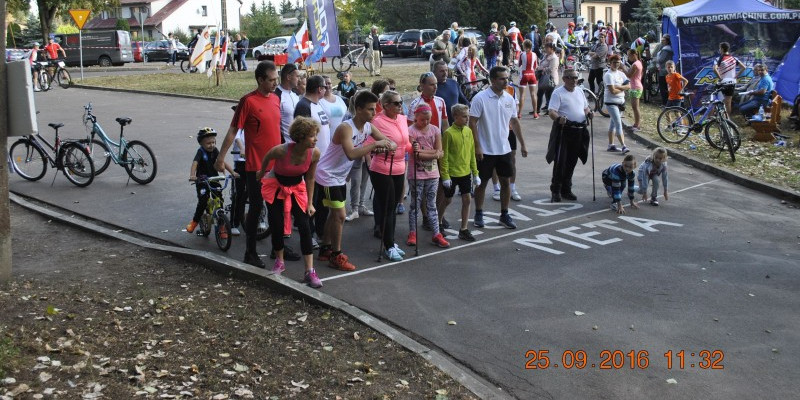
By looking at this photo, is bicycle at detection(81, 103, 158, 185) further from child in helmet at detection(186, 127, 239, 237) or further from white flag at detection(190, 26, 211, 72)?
white flag at detection(190, 26, 211, 72)

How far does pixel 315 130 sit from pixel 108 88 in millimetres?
24352

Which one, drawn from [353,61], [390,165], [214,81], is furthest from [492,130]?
[353,61]

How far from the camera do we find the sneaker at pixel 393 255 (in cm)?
895

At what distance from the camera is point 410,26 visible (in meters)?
61.8

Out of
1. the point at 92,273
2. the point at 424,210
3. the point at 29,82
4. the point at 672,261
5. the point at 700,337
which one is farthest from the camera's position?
the point at 424,210

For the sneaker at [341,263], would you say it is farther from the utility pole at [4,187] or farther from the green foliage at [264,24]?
the green foliage at [264,24]

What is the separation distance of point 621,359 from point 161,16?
9002 cm

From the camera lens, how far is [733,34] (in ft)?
77.6

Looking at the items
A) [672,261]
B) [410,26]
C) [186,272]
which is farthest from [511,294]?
[410,26]

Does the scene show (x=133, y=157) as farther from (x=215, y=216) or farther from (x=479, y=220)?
(x=479, y=220)

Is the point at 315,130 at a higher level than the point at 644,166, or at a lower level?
higher

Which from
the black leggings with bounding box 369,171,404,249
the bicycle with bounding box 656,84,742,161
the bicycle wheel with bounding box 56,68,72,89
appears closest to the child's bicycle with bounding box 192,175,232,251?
the black leggings with bounding box 369,171,404,249

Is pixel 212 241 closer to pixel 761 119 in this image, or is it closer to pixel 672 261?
pixel 672 261

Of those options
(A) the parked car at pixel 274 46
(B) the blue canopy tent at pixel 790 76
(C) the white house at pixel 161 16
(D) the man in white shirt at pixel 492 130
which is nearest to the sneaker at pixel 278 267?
(D) the man in white shirt at pixel 492 130
